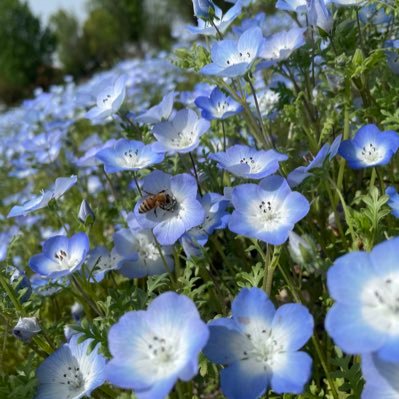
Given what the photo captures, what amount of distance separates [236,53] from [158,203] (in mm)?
563

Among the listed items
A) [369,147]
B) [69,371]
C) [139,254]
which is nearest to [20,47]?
[139,254]

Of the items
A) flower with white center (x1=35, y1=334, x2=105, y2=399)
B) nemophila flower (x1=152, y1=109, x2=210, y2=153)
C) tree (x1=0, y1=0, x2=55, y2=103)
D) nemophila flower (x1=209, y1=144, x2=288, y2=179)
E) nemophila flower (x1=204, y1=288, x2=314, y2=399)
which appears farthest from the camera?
tree (x1=0, y1=0, x2=55, y2=103)

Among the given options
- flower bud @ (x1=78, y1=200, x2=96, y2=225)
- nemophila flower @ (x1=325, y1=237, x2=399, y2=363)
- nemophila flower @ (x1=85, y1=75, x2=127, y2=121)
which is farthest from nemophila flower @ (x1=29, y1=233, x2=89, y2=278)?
nemophila flower @ (x1=325, y1=237, x2=399, y2=363)

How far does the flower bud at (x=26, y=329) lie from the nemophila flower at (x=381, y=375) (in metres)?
0.83

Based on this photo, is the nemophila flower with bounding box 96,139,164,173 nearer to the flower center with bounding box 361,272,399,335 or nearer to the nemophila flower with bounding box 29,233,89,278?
the nemophila flower with bounding box 29,233,89,278

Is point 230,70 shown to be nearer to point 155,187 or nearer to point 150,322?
point 155,187

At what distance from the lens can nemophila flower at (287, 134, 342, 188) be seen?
1.31 metres

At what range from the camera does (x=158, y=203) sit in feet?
4.88

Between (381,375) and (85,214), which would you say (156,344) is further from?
(85,214)

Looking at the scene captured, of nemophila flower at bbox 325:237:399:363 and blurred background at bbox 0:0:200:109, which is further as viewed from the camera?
blurred background at bbox 0:0:200:109

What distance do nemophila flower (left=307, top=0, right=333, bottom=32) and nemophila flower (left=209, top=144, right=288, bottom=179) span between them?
465 mm

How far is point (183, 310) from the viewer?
3.27ft

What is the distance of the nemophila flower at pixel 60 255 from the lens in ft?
4.87

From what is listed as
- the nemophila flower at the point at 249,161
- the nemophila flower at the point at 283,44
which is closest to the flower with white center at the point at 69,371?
the nemophila flower at the point at 249,161
